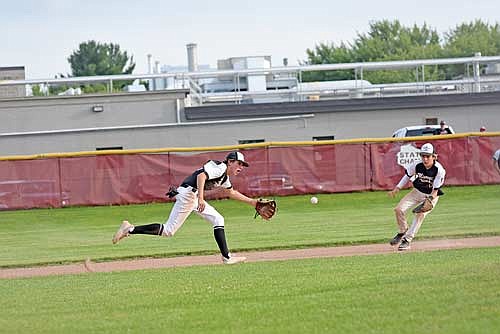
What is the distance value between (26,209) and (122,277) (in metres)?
15.9

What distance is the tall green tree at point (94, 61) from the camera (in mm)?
129250

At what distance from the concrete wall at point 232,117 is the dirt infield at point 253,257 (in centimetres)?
1884

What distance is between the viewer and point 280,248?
1684cm

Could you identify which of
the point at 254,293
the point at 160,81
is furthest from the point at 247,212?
the point at 160,81

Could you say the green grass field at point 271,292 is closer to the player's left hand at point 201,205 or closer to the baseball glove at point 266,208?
the player's left hand at point 201,205

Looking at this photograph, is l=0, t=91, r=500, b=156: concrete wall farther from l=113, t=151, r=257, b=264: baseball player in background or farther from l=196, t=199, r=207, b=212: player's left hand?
l=196, t=199, r=207, b=212: player's left hand

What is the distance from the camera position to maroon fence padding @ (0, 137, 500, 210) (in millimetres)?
28109

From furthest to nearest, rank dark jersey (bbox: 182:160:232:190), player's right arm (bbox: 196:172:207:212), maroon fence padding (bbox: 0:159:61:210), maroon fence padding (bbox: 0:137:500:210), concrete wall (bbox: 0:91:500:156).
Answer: concrete wall (bbox: 0:91:500:156) < maroon fence padding (bbox: 0:137:500:210) < maroon fence padding (bbox: 0:159:61:210) < dark jersey (bbox: 182:160:232:190) < player's right arm (bbox: 196:172:207:212)

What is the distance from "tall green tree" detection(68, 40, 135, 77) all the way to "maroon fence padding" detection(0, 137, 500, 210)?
3992 inches

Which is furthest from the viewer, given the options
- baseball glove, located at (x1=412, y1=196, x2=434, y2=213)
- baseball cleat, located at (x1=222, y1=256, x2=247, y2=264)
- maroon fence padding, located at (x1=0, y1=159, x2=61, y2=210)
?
maroon fence padding, located at (x1=0, y1=159, x2=61, y2=210)

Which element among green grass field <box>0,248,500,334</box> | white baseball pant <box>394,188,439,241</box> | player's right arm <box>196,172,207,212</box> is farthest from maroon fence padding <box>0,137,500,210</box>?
green grass field <box>0,248,500,334</box>

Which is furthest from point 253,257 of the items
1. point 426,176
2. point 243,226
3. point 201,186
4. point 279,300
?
point 243,226

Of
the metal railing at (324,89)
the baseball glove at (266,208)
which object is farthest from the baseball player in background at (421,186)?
the metal railing at (324,89)

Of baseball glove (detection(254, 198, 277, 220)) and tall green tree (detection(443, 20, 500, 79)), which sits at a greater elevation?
tall green tree (detection(443, 20, 500, 79))
